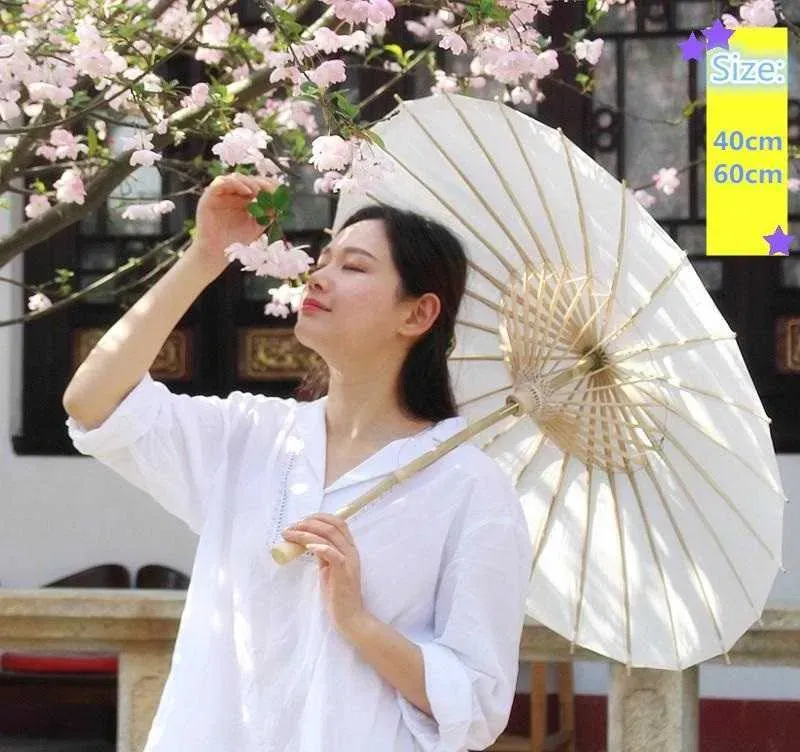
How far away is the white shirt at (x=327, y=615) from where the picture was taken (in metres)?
2.30

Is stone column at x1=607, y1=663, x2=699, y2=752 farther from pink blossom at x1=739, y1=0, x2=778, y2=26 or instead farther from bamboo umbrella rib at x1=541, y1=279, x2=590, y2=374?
pink blossom at x1=739, y1=0, x2=778, y2=26

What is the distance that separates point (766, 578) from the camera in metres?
2.94

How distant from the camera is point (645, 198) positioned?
6215 millimetres

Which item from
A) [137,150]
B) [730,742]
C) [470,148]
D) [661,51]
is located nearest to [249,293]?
[661,51]

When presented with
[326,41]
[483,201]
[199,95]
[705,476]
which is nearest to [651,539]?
[705,476]

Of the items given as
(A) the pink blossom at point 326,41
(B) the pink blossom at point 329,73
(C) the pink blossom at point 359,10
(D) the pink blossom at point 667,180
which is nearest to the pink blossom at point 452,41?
(A) the pink blossom at point 326,41

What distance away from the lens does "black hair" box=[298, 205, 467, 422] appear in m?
2.57

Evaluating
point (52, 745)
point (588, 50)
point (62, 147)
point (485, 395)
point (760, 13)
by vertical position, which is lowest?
point (52, 745)

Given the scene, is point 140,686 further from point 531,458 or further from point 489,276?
point 489,276

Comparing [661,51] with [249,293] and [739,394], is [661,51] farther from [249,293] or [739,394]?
[739,394]

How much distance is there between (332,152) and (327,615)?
816 mm

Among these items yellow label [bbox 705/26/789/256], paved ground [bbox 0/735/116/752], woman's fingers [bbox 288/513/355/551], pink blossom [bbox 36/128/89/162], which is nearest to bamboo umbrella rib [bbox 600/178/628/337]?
woman's fingers [bbox 288/513/355/551]

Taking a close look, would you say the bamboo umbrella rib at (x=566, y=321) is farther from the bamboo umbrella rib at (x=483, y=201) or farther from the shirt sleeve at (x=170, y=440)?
the shirt sleeve at (x=170, y=440)

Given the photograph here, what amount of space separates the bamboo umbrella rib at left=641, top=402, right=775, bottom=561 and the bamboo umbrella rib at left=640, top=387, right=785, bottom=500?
0.03m
